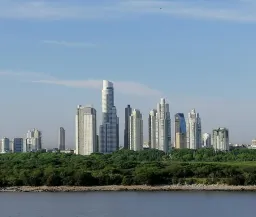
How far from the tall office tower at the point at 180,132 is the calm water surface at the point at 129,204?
169 feet

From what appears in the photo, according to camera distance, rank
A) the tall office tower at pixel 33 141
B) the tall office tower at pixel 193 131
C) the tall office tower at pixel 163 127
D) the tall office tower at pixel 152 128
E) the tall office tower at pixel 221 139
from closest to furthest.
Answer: the tall office tower at pixel 163 127 → the tall office tower at pixel 152 128 → the tall office tower at pixel 221 139 → the tall office tower at pixel 193 131 → the tall office tower at pixel 33 141

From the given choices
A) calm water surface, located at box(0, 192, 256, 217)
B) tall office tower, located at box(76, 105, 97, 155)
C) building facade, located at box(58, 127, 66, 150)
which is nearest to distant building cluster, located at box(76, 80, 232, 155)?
tall office tower, located at box(76, 105, 97, 155)

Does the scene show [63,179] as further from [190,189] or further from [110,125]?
[110,125]

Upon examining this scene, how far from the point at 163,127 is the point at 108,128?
6392 millimetres

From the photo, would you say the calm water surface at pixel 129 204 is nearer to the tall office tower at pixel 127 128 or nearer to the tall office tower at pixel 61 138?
the tall office tower at pixel 127 128

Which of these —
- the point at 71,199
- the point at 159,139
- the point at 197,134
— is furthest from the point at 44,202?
the point at 197,134

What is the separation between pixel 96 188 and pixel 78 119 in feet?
122

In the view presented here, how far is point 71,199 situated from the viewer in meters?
29.2

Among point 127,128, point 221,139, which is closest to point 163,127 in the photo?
point 127,128

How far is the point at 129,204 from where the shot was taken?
26203 millimetres

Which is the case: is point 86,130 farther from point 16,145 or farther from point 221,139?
point 16,145

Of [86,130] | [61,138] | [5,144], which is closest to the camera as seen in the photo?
[86,130]

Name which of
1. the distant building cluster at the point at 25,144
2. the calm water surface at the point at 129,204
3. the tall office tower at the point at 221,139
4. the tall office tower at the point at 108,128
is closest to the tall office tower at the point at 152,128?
the tall office tower at the point at 108,128

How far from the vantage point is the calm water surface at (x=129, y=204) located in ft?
74.6
